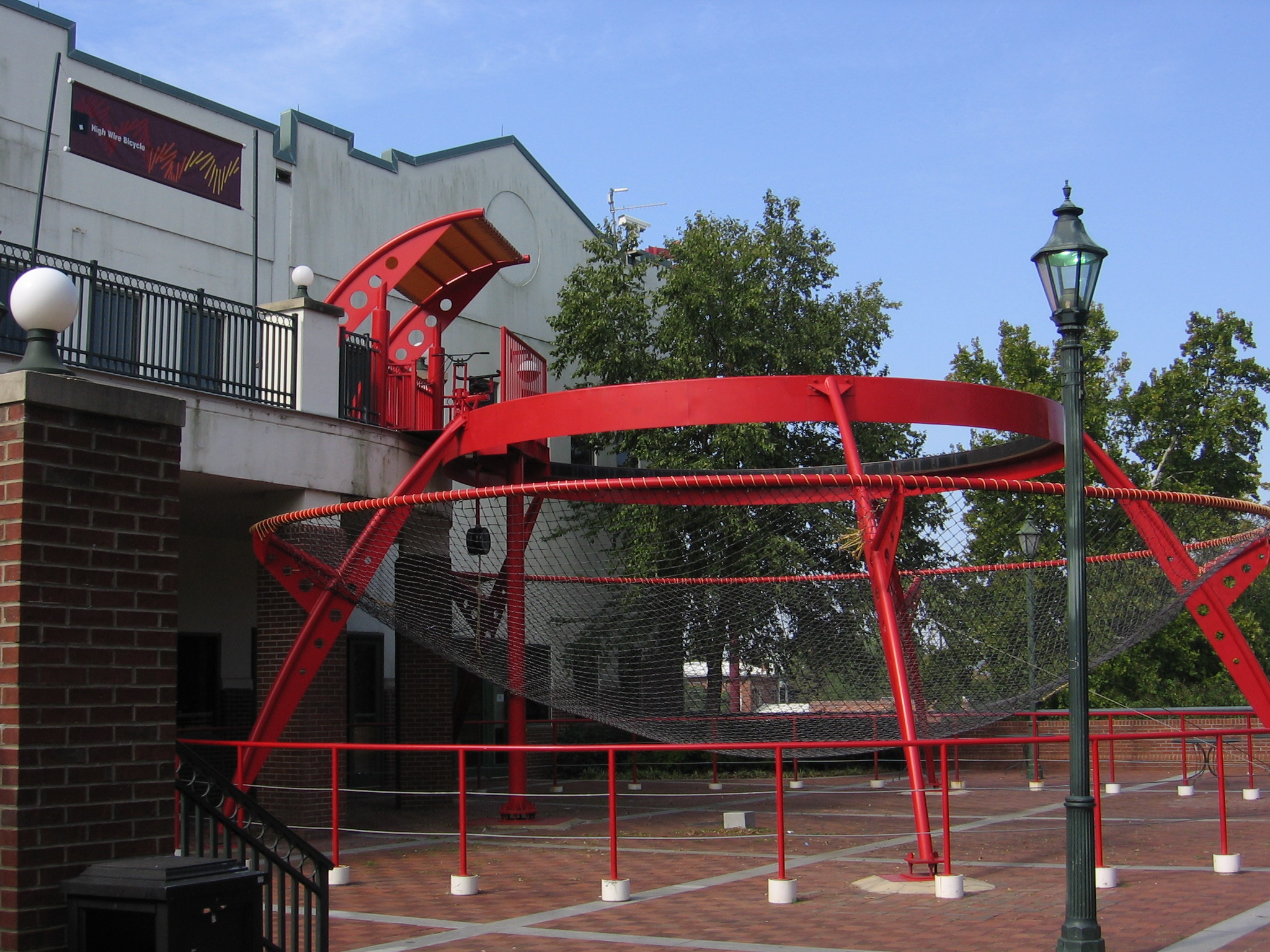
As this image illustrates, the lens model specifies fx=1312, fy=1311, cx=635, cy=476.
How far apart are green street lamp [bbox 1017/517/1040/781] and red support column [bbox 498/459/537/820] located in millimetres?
5163

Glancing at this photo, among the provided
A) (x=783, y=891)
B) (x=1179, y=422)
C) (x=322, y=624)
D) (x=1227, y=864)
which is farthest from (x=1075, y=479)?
(x=1179, y=422)

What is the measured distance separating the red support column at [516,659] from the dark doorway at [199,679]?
564 cm

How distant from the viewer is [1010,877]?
9602mm

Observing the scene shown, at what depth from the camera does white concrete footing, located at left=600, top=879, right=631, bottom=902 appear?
8.87m

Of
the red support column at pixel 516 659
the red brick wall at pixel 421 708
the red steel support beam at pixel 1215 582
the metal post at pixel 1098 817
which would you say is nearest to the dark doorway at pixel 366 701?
the red brick wall at pixel 421 708

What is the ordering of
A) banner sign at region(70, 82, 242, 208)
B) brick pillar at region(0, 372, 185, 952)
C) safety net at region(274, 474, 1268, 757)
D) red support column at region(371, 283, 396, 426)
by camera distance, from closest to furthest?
brick pillar at region(0, 372, 185, 952) < safety net at region(274, 474, 1268, 757) < red support column at region(371, 283, 396, 426) < banner sign at region(70, 82, 242, 208)

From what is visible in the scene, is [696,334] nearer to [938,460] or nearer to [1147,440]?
[938,460]

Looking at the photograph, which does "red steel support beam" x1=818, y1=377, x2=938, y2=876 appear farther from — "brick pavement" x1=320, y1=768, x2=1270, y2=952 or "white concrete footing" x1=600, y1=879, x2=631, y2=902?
"white concrete footing" x1=600, y1=879, x2=631, y2=902

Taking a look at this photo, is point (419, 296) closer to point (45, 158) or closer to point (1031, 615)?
point (45, 158)

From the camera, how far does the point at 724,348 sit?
22906 mm

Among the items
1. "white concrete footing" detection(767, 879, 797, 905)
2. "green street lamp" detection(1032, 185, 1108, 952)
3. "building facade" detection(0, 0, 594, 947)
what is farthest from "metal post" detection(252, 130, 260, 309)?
"green street lamp" detection(1032, 185, 1108, 952)

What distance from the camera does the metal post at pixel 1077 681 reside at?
21.7 ft

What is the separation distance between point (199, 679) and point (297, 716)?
5.07 meters

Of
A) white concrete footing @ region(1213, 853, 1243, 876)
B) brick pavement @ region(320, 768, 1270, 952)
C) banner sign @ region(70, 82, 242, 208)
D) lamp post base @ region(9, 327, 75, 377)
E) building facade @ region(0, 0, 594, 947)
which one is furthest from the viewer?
banner sign @ region(70, 82, 242, 208)
